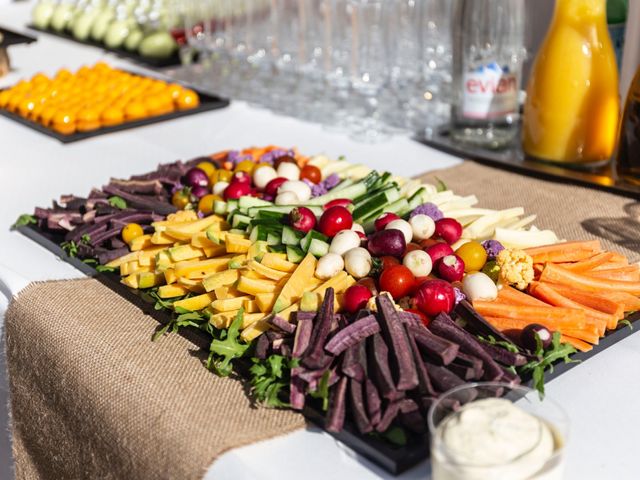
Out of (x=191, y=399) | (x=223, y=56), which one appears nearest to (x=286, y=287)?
(x=191, y=399)

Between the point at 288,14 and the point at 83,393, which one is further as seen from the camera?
the point at 288,14

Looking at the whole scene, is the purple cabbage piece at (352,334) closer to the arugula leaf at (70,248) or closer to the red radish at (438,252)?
the red radish at (438,252)

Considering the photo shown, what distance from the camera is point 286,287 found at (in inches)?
44.8

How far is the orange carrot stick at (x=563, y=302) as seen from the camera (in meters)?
1.11

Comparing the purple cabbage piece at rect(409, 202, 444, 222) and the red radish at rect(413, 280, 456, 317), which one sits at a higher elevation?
the purple cabbage piece at rect(409, 202, 444, 222)

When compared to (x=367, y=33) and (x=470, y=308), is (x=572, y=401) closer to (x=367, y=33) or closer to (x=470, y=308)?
(x=470, y=308)

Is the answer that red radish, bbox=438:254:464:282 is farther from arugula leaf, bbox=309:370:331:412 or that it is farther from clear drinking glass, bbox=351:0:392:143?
clear drinking glass, bbox=351:0:392:143

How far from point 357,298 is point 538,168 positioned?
2.62 feet

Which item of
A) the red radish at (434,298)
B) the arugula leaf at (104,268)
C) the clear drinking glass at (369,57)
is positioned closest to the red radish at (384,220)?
Answer: the red radish at (434,298)

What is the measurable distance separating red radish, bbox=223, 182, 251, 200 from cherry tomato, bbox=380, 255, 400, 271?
0.39 meters

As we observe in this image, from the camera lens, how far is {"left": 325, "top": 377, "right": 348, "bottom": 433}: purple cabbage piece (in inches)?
36.8

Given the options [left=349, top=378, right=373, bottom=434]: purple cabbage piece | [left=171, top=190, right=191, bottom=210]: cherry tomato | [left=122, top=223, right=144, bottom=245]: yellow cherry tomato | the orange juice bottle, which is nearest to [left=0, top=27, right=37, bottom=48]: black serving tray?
[left=171, top=190, right=191, bottom=210]: cherry tomato

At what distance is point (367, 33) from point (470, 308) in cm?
113

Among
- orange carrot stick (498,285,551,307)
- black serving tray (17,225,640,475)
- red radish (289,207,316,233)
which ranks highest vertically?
red radish (289,207,316,233)
